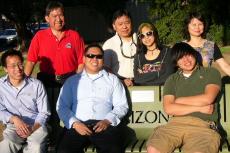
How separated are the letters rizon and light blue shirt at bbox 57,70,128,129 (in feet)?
1.38

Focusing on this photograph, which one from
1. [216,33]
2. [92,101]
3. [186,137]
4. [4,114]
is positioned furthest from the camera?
[216,33]

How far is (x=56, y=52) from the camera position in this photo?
6.28 m

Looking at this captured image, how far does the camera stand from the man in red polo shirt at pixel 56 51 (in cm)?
623

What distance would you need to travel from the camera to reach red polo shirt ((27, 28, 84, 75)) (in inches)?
247

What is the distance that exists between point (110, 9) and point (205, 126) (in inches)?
1274

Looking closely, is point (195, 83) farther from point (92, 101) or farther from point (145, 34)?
point (92, 101)

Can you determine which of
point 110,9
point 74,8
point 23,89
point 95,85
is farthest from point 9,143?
point 74,8

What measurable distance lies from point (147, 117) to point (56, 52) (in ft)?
4.82

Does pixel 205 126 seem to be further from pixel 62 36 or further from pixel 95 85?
pixel 62 36

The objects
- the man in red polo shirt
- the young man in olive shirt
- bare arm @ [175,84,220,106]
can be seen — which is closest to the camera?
the young man in olive shirt

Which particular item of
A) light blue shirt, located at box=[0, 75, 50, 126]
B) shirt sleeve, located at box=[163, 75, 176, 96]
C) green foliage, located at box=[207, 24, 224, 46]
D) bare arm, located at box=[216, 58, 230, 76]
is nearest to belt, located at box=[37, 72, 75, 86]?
light blue shirt, located at box=[0, 75, 50, 126]

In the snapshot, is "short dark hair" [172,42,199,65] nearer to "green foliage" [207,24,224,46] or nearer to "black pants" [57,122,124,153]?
"black pants" [57,122,124,153]

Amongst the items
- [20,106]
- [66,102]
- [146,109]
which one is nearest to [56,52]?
[66,102]

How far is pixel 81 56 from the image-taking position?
6332 millimetres
